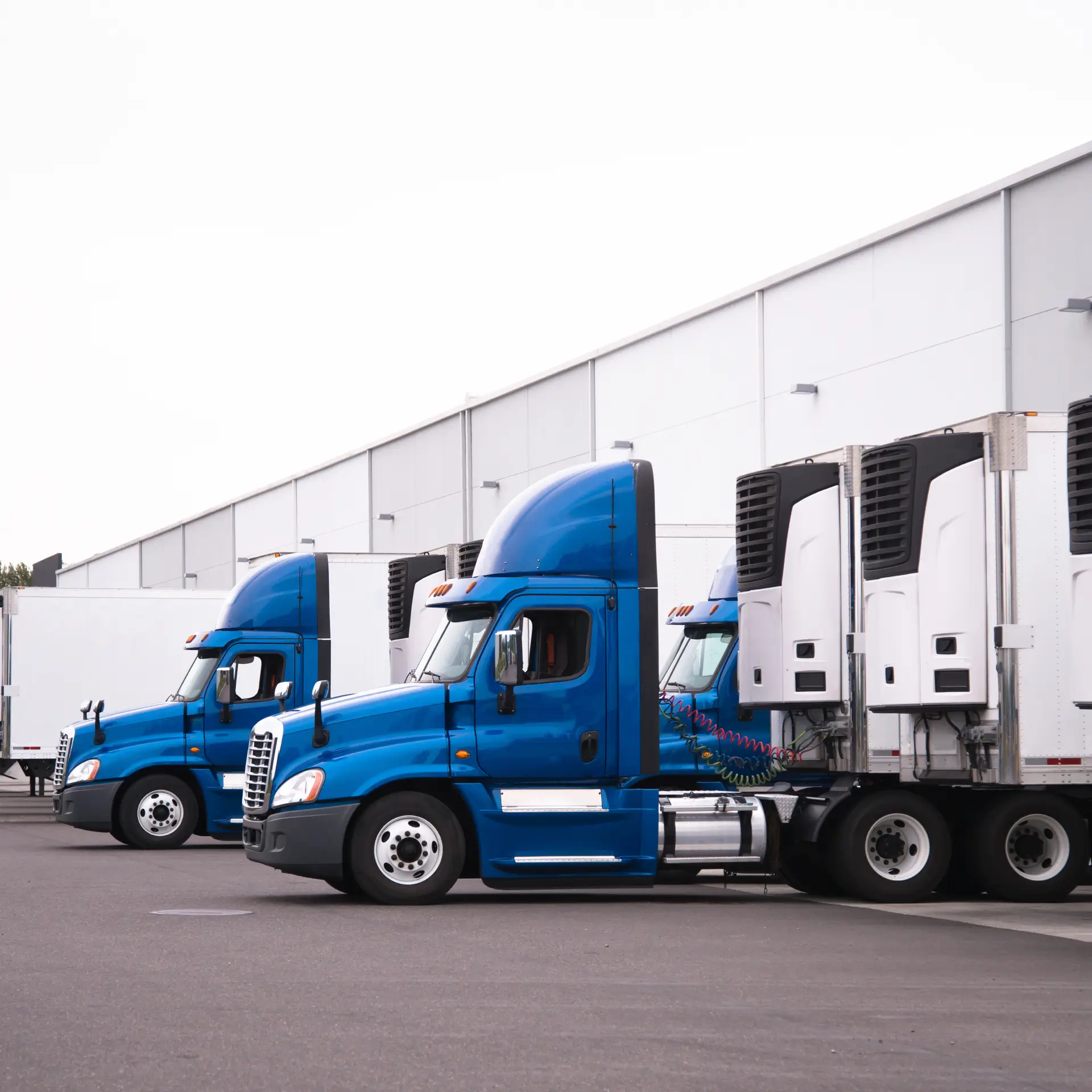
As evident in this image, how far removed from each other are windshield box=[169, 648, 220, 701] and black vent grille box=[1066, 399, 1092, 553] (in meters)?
12.7

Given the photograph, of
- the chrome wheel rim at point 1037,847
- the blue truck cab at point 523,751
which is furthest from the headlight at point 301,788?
the chrome wheel rim at point 1037,847

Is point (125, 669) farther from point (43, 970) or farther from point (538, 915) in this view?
point (43, 970)

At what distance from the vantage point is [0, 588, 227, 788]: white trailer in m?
29.1

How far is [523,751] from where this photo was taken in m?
15.3

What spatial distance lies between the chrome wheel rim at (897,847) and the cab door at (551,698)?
2.31 m

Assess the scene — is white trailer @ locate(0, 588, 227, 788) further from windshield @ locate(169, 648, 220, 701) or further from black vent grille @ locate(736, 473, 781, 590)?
black vent grille @ locate(736, 473, 781, 590)

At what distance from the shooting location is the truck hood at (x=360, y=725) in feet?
49.3

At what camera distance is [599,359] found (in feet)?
122

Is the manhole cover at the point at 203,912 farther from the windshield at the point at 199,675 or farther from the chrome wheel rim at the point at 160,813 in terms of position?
the windshield at the point at 199,675

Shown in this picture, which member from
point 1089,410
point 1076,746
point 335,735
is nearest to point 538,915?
point 335,735

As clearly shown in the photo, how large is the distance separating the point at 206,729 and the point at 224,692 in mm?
496

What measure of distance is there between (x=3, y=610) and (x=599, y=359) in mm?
13157

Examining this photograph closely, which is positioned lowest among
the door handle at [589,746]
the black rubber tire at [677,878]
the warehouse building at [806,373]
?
the black rubber tire at [677,878]

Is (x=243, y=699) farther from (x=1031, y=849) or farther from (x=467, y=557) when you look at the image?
(x=1031, y=849)
